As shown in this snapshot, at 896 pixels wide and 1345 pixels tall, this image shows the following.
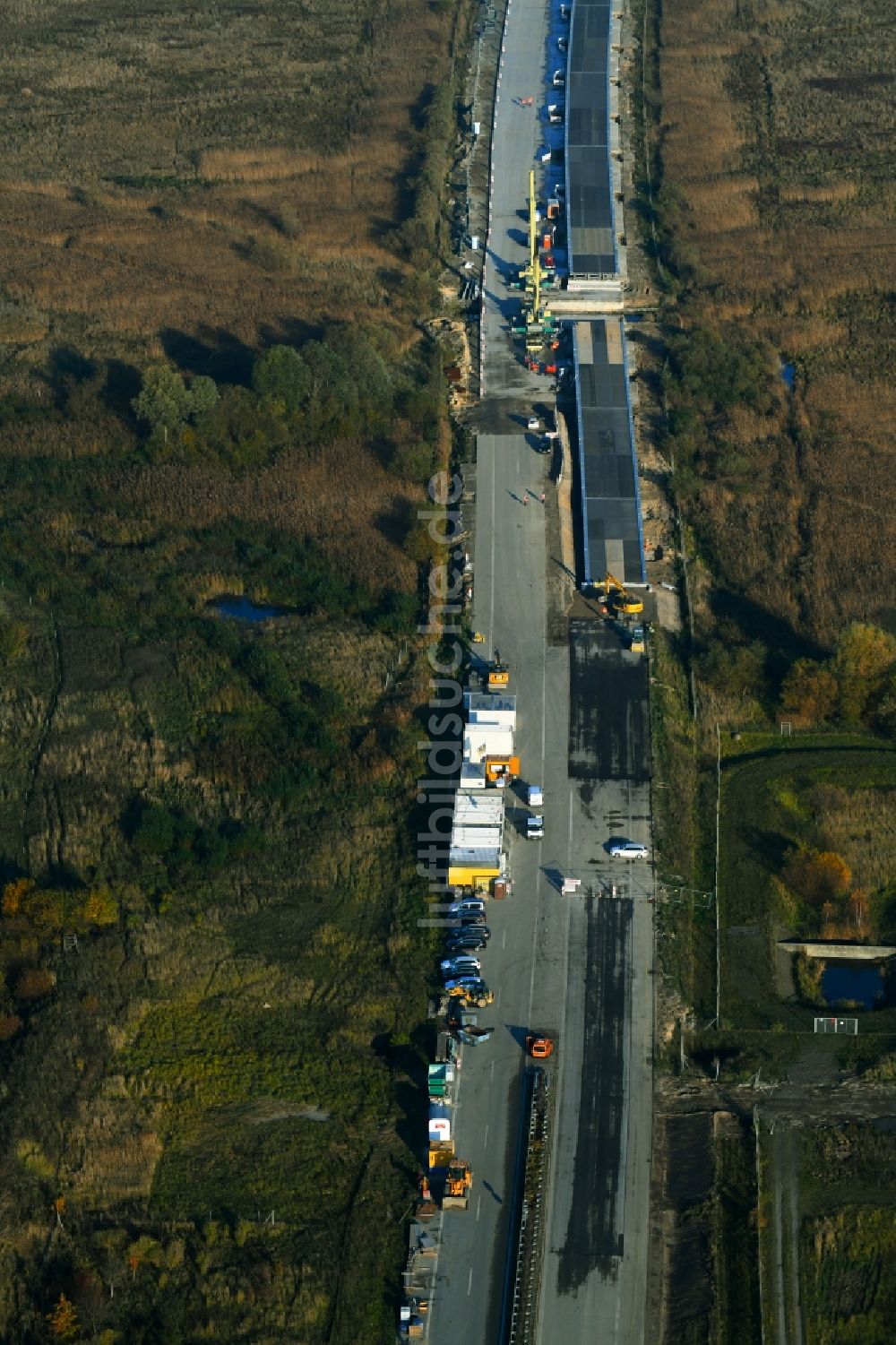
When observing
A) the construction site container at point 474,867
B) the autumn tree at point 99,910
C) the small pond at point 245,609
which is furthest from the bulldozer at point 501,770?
the autumn tree at point 99,910

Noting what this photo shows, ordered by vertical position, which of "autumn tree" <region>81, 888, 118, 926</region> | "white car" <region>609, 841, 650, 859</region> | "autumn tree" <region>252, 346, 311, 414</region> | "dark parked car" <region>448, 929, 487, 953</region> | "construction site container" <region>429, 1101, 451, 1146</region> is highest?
"autumn tree" <region>252, 346, 311, 414</region>

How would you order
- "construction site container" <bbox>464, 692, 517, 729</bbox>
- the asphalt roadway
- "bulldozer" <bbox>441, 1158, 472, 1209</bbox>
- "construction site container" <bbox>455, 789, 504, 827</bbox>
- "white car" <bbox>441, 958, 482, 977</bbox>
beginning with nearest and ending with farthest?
the asphalt roadway, "bulldozer" <bbox>441, 1158, 472, 1209</bbox>, "white car" <bbox>441, 958, 482, 977</bbox>, "construction site container" <bbox>455, 789, 504, 827</bbox>, "construction site container" <bbox>464, 692, 517, 729</bbox>

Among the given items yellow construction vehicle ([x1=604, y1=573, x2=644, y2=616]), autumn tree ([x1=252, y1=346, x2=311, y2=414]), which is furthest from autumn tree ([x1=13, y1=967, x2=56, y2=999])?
autumn tree ([x1=252, y1=346, x2=311, y2=414])

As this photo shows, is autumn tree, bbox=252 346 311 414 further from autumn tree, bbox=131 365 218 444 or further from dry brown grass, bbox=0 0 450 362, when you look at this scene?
dry brown grass, bbox=0 0 450 362

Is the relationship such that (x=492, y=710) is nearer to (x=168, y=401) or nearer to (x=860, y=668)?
(x=860, y=668)

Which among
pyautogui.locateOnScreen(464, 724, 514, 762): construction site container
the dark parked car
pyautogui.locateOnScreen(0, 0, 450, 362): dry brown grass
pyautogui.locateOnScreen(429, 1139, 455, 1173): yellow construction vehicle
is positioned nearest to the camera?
pyautogui.locateOnScreen(429, 1139, 455, 1173): yellow construction vehicle

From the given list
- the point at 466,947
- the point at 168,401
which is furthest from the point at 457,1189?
the point at 168,401

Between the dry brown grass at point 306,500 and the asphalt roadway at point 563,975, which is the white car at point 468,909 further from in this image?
the dry brown grass at point 306,500
